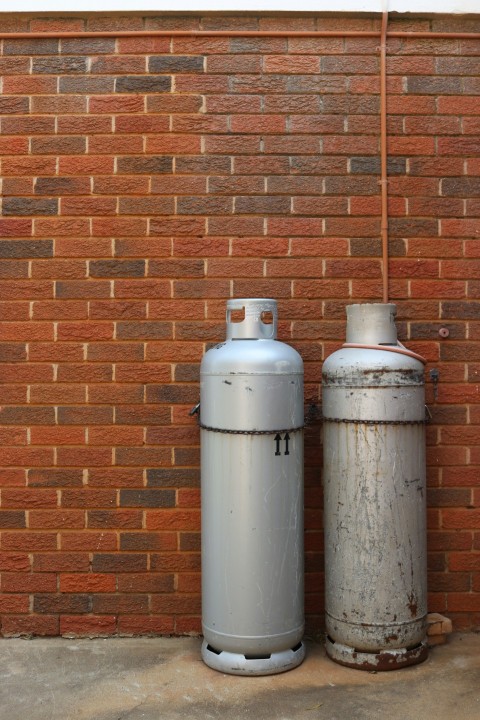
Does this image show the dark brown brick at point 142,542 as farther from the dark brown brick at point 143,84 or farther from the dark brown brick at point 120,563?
the dark brown brick at point 143,84

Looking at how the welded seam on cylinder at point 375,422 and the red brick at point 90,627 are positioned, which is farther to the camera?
the red brick at point 90,627

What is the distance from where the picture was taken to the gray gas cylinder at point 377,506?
10.3ft

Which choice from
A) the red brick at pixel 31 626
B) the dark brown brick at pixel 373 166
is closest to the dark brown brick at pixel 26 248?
the dark brown brick at pixel 373 166

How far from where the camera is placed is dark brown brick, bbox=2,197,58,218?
3604 mm

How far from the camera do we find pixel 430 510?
11.8 feet

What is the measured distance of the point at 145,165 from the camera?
141 inches

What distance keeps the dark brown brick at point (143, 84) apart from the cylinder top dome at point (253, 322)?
3.99ft

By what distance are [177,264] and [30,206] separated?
2.65ft

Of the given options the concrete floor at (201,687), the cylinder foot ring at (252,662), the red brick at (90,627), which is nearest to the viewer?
the concrete floor at (201,687)

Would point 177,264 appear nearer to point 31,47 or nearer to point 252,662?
point 31,47

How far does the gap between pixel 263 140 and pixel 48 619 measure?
2656 mm

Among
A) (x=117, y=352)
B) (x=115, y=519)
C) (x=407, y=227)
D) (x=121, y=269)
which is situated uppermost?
(x=407, y=227)

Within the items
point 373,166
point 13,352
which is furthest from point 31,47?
point 373,166

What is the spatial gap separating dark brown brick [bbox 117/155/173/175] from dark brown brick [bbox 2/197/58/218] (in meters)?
0.39
